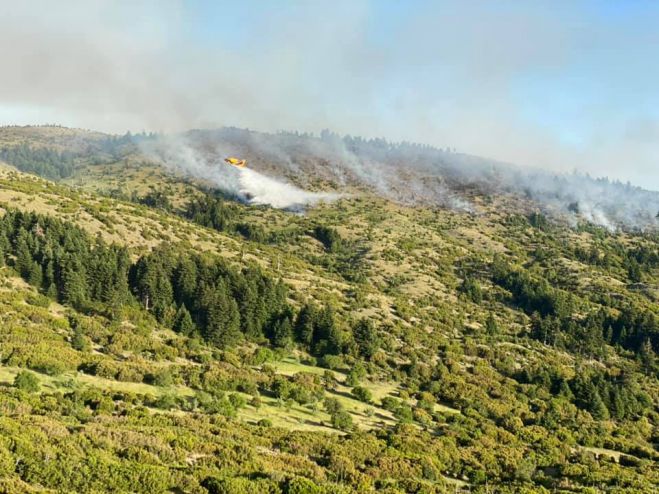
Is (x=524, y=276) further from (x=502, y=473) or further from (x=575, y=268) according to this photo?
(x=502, y=473)

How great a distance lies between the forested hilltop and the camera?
2881 centimetres

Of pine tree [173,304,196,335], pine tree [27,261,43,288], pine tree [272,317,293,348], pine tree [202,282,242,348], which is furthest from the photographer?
pine tree [272,317,293,348]

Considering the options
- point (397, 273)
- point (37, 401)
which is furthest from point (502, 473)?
point (397, 273)

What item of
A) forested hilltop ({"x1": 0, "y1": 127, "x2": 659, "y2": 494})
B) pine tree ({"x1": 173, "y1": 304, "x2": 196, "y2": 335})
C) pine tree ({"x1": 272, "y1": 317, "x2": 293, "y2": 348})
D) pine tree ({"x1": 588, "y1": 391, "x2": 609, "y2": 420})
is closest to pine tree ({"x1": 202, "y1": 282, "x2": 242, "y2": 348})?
forested hilltop ({"x1": 0, "y1": 127, "x2": 659, "y2": 494})

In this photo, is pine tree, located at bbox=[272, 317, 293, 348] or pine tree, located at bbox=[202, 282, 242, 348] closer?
pine tree, located at bbox=[202, 282, 242, 348]

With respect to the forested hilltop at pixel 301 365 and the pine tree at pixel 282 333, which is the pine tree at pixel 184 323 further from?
the pine tree at pixel 282 333

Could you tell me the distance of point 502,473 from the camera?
39.1 m

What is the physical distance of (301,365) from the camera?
2625 inches

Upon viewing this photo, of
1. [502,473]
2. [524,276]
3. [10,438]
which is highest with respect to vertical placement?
[524,276]

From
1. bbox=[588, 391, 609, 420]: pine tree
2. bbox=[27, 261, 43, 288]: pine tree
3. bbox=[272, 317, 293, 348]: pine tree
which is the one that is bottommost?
bbox=[588, 391, 609, 420]: pine tree

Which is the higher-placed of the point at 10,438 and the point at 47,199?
the point at 47,199

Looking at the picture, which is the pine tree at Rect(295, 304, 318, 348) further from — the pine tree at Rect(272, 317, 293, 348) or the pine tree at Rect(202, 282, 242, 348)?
the pine tree at Rect(202, 282, 242, 348)

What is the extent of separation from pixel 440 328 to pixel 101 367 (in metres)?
62.2

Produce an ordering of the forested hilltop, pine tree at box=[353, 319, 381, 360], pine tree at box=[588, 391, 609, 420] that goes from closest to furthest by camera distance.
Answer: the forested hilltop < pine tree at box=[588, 391, 609, 420] < pine tree at box=[353, 319, 381, 360]
